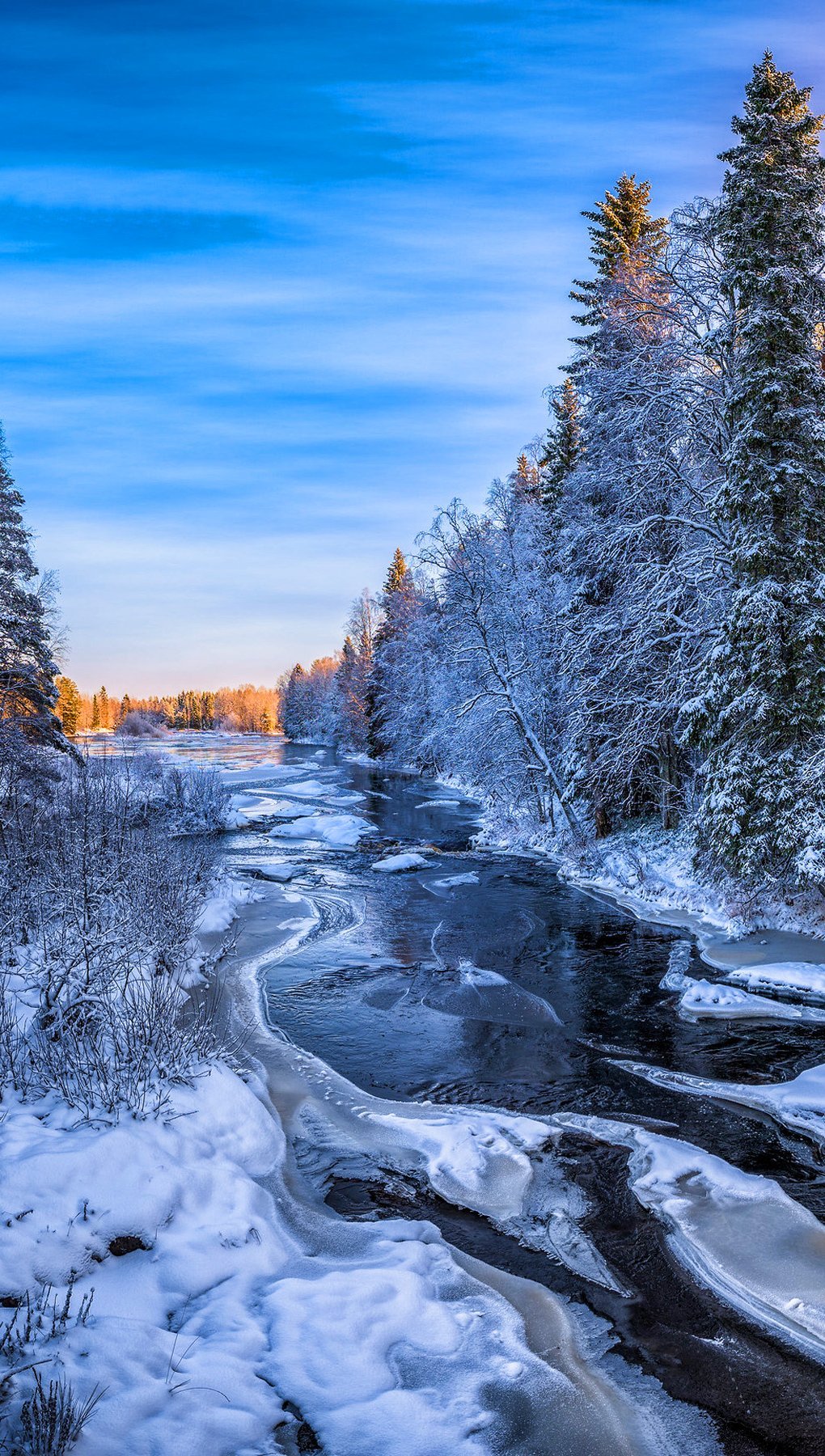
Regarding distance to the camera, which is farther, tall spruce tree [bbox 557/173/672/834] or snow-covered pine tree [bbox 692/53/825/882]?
tall spruce tree [bbox 557/173/672/834]

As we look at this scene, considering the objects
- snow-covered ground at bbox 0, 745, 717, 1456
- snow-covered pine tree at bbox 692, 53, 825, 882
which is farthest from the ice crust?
snow-covered pine tree at bbox 692, 53, 825, 882

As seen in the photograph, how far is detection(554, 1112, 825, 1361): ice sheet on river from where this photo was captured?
4.75 metres

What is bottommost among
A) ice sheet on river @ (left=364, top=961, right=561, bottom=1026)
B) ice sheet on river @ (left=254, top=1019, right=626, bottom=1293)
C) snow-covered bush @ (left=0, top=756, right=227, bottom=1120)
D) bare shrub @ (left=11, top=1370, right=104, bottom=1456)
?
ice sheet on river @ (left=364, top=961, right=561, bottom=1026)

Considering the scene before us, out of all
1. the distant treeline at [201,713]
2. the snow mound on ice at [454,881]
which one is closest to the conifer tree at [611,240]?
the snow mound on ice at [454,881]

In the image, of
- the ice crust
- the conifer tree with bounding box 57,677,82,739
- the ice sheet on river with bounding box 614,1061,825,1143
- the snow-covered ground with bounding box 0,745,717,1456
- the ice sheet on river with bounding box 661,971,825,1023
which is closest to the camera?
the snow-covered ground with bounding box 0,745,717,1456

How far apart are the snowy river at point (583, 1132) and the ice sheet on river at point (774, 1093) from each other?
5 centimetres

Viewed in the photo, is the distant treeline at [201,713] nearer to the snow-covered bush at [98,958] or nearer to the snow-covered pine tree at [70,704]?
the snow-covered pine tree at [70,704]

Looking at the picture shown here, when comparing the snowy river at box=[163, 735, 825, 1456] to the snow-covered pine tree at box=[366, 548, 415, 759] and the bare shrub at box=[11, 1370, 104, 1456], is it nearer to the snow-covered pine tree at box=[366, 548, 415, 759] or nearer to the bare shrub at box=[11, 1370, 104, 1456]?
the bare shrub at box=[11, 1370, 104, 1456]

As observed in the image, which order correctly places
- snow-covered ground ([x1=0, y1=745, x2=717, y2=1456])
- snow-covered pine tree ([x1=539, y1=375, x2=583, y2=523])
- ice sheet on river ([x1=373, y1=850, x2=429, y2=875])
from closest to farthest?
snow-covered ground ([x1=0, y1=745, x2=717, y2=1456]) → ice sheet on river ([x1=373, y1=850, x2=429, y2=875]) → snow-covered pine tree ([x1=539, y1=375, x2=583, y2=523])

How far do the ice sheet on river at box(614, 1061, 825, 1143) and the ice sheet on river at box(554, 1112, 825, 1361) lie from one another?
1176 mm

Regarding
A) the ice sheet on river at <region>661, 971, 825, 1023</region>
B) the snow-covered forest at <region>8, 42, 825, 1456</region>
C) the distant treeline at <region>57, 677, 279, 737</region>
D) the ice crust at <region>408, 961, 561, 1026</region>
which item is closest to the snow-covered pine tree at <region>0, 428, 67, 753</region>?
the snow-covered forest at <region>8, 42, 825, 1456</region>

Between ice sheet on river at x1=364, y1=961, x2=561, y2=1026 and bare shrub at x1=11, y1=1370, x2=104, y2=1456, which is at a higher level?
bare shrub at x1=11, y1=1370, x2=104, y2=1456

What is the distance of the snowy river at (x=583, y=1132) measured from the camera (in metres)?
4.51

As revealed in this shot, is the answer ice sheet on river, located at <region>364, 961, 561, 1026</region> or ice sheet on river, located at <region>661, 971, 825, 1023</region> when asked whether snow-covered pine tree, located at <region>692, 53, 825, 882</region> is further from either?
ice sheet on river, located at <region>364, 961, 561, 1026</region>
